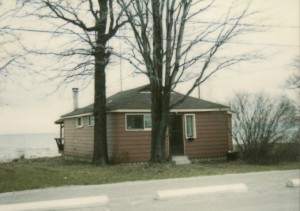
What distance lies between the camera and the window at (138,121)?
2258 centimetres

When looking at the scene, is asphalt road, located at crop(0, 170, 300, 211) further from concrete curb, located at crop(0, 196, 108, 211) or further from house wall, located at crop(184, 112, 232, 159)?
house wall, located at crop(184, 112, 232, 159)

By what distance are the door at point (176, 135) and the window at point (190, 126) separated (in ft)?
1.21

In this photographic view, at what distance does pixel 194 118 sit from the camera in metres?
24.2

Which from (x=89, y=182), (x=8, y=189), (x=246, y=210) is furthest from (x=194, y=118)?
(x=246, y=210)

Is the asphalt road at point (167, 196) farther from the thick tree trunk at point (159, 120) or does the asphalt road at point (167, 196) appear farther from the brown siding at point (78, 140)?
the brown siding at point (78, 140)

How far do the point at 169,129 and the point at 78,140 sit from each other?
807 cm

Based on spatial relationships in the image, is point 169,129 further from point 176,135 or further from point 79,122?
point 79,122

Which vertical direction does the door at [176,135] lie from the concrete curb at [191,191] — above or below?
above

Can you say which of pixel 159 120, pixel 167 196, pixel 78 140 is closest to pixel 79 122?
pixel 78 140

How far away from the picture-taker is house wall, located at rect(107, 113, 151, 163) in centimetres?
2225

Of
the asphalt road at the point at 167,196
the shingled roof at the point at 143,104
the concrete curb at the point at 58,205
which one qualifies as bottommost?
the asphalt road at the point at 167,196

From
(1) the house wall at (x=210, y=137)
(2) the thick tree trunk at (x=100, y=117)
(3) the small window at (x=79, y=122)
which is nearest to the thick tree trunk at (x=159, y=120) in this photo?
(2) the thick tree trunk at (x=100, y=117)

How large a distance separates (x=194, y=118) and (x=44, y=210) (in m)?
15.9

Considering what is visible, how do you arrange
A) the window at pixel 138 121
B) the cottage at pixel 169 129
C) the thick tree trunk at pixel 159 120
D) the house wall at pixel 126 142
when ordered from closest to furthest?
1. the thick tree trunk at pixel 159 120
2. the house wall at pixel 126 142
3. the cottage at pixel 169 129
4. the window at pixel 138 121
